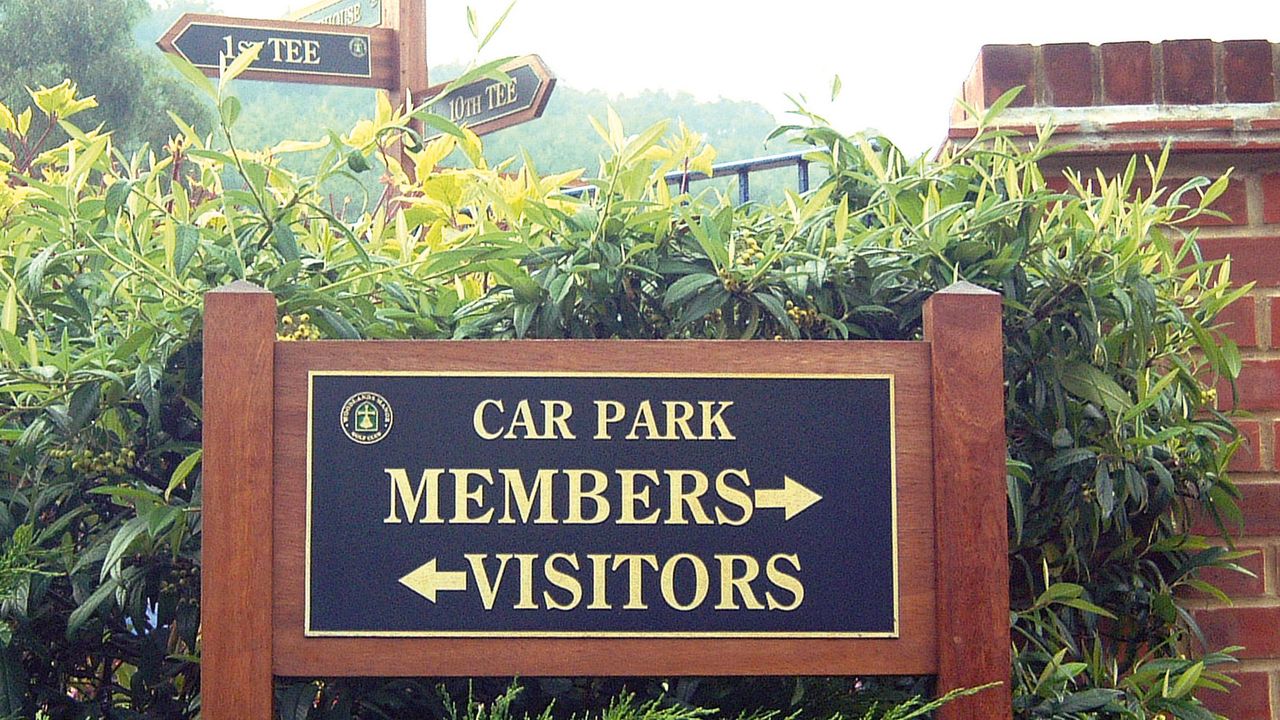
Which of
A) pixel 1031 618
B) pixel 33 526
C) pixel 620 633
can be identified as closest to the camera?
pixel 620 633

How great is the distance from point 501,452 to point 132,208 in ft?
2.28

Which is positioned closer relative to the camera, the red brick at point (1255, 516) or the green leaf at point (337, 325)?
the green leaf at point (337, 325)

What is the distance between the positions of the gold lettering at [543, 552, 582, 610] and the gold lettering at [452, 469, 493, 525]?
0.09 metres

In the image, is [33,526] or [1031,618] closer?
[33,526]

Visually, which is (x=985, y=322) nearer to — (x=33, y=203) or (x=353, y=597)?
(x=353, y=597)

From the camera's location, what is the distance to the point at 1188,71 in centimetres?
249

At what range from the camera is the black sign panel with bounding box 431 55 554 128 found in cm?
432

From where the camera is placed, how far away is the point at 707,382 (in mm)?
1599

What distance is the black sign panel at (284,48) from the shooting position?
4.58 meters

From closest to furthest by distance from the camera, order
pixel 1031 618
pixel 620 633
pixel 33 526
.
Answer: pixel 620 633, pixel 33 526, pixel 1031 618

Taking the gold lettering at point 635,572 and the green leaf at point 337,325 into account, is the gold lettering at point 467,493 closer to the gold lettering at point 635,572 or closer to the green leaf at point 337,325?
the gold lettering at point 635,572

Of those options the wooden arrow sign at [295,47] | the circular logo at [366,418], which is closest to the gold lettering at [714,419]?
the circular logo at [366,418]

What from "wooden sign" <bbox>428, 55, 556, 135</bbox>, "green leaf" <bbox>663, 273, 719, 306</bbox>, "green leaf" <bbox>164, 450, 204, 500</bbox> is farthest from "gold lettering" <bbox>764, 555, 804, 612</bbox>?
"wooden sign" <bbox>428, 55, 556, 135</bbox>

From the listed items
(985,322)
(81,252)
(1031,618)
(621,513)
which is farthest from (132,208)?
(1031,618)
